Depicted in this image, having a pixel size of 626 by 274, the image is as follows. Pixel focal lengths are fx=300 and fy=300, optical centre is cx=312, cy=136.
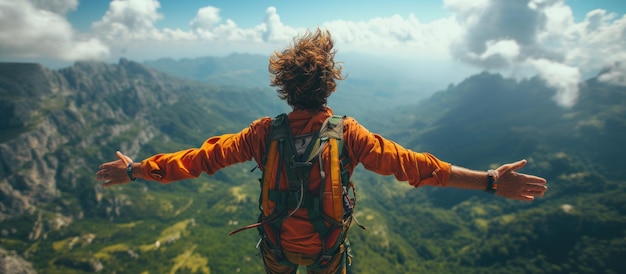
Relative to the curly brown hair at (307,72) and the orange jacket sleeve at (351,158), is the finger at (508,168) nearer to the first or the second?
the orange jacket sleeve at (351,158)

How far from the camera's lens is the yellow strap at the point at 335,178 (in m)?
4.26

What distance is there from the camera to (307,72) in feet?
14.6

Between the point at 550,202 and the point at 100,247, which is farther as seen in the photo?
the point at 550,202

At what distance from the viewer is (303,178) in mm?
4414

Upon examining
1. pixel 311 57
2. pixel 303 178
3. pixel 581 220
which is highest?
pixel 311 57

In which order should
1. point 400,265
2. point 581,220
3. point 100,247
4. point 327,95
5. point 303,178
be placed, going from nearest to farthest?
1. point 303,178
2. point 327,95
3. point 581,220
4. point 400,265
5. point 100,247

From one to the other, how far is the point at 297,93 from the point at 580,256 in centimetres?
18012

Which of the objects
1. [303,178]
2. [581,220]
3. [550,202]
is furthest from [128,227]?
[550,202]

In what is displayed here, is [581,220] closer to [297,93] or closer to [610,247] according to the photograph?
[610,247]

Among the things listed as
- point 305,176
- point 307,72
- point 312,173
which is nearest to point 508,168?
point 312,173

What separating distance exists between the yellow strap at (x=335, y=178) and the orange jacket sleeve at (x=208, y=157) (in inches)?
46.0

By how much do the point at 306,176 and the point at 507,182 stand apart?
2994 mm

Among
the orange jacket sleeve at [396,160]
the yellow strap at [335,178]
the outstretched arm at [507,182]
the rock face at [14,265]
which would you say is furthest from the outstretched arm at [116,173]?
the rock face at [14,265]

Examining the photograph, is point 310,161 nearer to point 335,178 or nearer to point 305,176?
point 305,176
